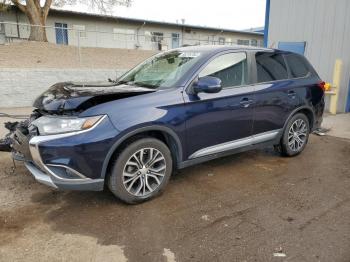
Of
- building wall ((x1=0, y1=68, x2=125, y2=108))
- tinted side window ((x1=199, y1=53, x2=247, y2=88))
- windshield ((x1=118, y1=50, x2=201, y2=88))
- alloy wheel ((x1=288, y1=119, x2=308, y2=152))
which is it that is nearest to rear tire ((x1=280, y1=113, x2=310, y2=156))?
alloy wheel ((x1=288, y1=119, x2=308, y2=152))

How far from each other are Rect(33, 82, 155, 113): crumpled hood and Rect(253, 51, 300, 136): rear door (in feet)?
5.65

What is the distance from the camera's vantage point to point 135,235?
3064 mm

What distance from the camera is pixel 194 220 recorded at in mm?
3330

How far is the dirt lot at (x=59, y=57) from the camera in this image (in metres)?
12.4

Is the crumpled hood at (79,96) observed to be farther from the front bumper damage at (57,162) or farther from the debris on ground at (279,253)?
the debris on ground at (279,253)

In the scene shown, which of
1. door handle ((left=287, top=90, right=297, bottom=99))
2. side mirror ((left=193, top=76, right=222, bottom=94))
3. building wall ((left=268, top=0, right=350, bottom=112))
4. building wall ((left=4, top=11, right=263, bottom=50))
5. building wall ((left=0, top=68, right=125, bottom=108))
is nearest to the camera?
side mirror ((left=193, top=76, right=222, bottom=94))

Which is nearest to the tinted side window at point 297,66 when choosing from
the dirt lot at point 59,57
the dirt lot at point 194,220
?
the dirt lot at point 194,220

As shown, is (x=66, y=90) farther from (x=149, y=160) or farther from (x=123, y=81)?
(x=149, y=160)

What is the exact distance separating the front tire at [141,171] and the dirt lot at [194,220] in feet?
0.54

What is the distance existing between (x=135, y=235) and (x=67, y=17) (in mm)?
24119

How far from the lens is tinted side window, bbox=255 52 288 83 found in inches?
182

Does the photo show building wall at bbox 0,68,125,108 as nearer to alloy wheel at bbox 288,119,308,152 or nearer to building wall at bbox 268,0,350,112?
building wall at bbox 268,0,350,112

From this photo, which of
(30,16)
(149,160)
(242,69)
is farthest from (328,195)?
(30,16)

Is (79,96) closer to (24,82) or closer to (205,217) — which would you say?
(205,217)
